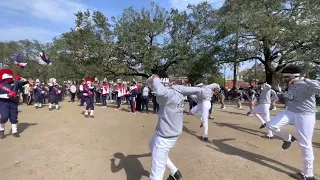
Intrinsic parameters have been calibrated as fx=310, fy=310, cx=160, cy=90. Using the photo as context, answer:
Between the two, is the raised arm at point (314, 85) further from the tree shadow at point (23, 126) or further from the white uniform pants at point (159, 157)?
the tree shadow at point (23, 126)

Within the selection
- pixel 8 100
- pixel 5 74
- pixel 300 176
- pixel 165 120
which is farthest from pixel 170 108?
pixel 5 74

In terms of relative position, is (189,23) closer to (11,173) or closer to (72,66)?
(72,66)

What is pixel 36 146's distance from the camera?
772 cm

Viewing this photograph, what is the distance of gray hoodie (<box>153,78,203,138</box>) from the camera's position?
4.57 m

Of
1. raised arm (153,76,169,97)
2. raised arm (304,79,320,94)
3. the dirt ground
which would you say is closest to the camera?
raised arm (153,76,169,97)

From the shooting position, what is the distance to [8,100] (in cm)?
904

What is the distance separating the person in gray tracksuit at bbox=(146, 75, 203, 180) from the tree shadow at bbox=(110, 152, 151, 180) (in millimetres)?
1077

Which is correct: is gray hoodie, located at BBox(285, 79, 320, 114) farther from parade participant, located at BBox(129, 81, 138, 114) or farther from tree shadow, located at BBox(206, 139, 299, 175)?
parade participant, located at BBox(129, 81, 138, 114)

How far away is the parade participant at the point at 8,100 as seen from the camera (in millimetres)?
8922

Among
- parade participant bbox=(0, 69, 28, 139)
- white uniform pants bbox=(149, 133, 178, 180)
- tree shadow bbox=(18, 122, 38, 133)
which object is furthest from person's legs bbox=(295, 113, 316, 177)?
tree shadow bbox=(18, 122, 38, 133)

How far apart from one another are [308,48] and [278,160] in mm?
18322

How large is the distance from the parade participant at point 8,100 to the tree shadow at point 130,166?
3962 millimetres

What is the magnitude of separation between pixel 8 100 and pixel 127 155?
439 cm

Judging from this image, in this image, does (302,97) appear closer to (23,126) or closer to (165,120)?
(165,120)
